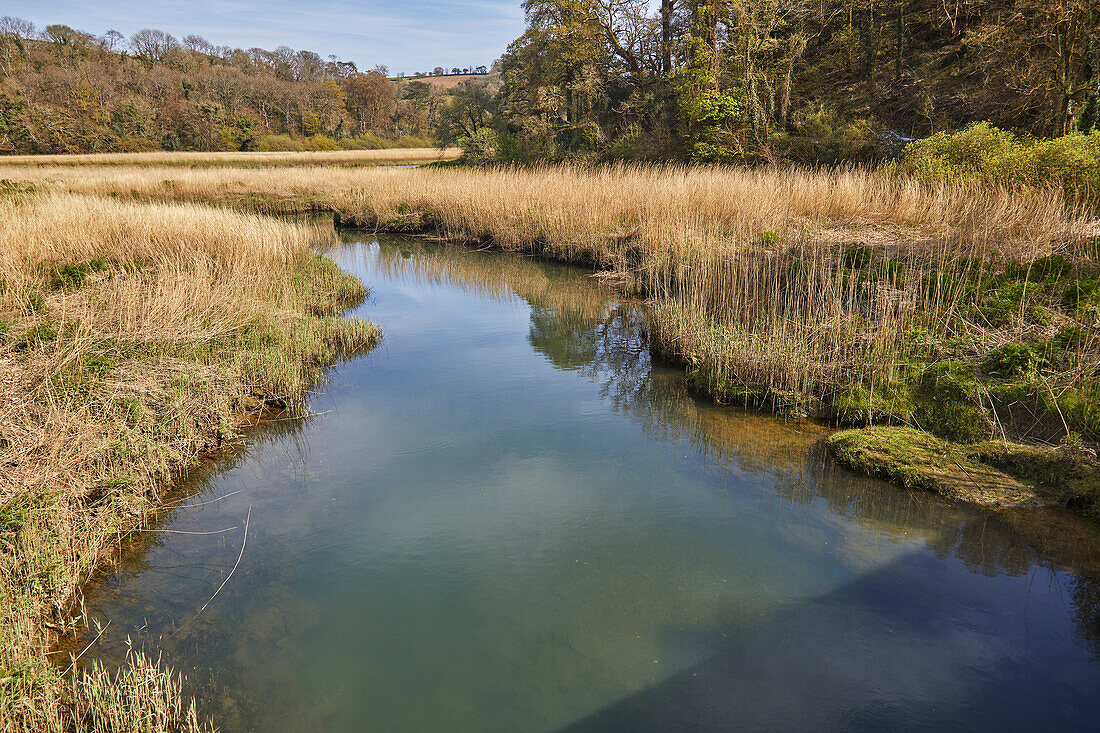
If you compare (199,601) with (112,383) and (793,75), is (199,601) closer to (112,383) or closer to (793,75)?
(112,383)

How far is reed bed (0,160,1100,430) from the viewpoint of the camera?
5277mm

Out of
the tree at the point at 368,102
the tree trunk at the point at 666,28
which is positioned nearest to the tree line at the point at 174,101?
the tree at the point at 368,102

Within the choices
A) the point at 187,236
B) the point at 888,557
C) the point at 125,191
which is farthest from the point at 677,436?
the point at 125,191

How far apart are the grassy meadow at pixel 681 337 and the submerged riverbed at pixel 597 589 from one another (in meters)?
0.39

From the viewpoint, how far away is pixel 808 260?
7547 millimetres

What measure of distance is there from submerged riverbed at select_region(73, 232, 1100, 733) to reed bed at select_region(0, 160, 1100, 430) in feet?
2.27

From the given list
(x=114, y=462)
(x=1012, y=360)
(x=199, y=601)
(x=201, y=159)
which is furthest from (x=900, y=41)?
(x=201, y=159)

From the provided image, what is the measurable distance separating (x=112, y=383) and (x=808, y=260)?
7021 millimetres

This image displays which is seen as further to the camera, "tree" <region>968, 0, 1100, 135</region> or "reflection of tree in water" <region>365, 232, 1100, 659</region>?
"tree" <region>968, 0, 1100, 135</region>

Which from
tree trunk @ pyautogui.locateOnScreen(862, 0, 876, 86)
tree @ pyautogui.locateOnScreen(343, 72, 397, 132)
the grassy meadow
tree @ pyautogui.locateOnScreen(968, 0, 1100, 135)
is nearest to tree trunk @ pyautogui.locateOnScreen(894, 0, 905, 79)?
tree trunk @ pyautogui.locateOnScreen(862, 0, 876, 86)

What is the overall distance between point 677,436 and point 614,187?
821cm

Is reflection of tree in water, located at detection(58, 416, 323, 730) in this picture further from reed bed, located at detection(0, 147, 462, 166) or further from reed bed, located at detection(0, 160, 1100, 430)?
reed bed, located at detection(0, 147, 462, 166)

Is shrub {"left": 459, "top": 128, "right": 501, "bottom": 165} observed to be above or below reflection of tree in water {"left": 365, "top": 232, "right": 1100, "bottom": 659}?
above

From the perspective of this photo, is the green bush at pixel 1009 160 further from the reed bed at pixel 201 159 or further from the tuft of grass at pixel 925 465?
the reed bed at pixel 201 159
